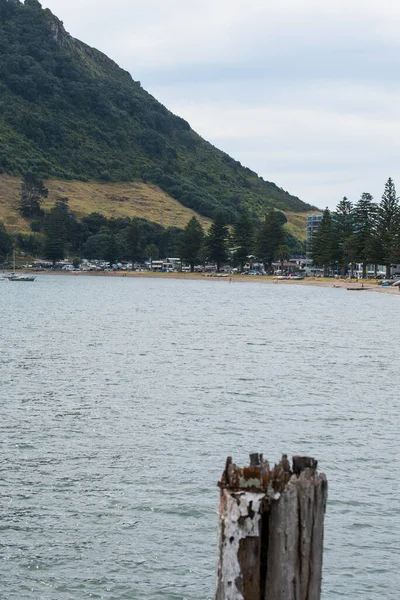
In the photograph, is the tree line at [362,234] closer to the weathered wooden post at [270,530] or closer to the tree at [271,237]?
the tree at [271,237]

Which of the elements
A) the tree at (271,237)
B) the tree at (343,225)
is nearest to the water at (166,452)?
the tree at (343,225)

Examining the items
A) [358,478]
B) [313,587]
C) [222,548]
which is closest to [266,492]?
[222,548]

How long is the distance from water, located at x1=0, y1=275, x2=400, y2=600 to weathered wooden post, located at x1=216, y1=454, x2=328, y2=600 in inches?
320

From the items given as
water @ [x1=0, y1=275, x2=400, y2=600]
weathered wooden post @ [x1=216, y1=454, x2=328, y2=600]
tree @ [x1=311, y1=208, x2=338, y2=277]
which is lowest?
water @ [x1=0, y1=275, x2=400, y2=600]

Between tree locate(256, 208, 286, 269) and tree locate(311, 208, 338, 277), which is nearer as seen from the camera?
tree locate(311, 208, 338, 277)

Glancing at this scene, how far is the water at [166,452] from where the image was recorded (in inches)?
595

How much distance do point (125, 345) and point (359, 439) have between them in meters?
32.8

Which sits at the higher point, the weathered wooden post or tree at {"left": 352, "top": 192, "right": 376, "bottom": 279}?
tree at {"left": 352, "top": 192, "right": 376, "bottom": 279}

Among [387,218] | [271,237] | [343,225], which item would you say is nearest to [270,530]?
[387,218]

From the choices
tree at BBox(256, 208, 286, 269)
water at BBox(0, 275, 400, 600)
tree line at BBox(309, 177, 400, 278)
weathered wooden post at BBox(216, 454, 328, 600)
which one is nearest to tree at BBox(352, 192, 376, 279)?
tree line at BBox(309, 177, 400, 278)

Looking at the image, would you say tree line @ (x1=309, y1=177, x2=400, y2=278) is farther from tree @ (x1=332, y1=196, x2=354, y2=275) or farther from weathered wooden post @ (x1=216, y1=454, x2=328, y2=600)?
weathered wooden post @ (x1=216, y1=454, x2=328, y2=600)

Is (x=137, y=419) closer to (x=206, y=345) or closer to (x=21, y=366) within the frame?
(x=21, y=366)

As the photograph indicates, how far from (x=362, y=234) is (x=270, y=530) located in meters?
156

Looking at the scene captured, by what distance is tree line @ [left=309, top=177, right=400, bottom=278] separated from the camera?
483 feet
